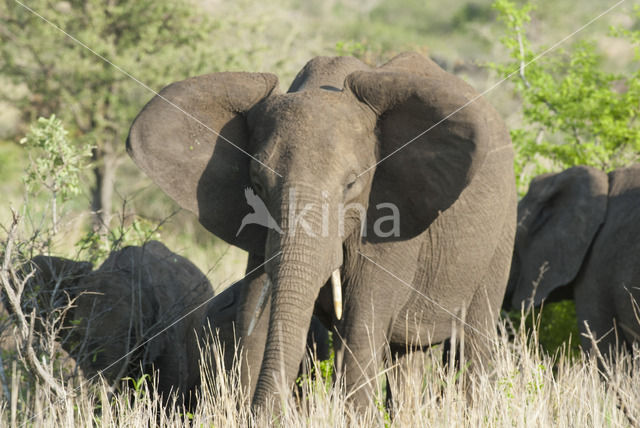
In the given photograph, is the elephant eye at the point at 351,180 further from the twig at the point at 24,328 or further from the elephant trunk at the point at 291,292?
the twig at the point at 24,328

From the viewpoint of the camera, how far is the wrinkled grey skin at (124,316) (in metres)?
5.71

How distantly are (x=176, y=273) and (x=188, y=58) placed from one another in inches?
332

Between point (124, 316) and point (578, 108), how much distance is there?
15.5 ft

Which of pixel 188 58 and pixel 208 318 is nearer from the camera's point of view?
pixel 208 318

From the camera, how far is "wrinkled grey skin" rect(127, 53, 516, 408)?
4.12m


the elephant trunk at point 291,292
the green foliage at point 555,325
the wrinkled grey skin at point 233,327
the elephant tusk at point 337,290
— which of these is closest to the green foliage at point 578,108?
the green foliage at point 555,325

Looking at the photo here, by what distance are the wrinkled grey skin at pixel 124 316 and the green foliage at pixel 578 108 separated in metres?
4.02

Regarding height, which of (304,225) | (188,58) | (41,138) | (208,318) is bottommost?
(208,318)

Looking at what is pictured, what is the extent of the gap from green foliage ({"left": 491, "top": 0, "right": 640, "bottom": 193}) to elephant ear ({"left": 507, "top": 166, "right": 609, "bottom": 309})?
853 mm

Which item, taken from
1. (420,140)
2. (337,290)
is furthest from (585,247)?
(337,290)

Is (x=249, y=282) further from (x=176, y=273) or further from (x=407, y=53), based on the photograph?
(x=176, y=273)

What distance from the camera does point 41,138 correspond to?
6195 millimetres

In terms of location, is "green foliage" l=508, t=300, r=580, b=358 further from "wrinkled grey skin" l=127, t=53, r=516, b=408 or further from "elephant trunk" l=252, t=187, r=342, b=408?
"elephant trunk" l=252, t=187, r=342, b=408

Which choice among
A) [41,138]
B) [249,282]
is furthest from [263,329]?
[41,138]
